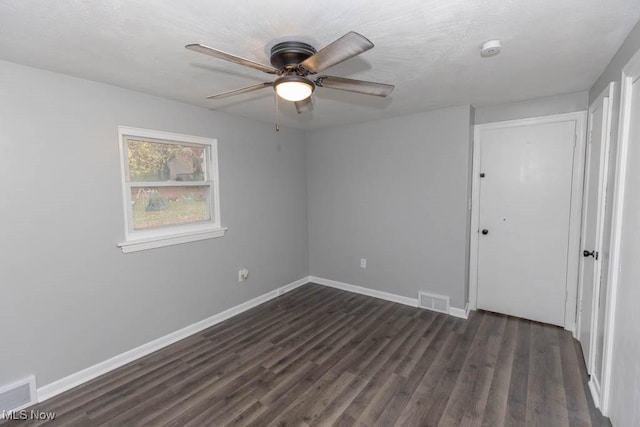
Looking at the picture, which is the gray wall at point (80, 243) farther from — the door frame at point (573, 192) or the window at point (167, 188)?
the door frame at point (573, 192)

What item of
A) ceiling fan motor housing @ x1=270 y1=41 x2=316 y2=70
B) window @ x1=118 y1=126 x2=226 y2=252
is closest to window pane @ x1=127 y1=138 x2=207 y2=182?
window @ x1=118 y1=126 x2=226 y2=252

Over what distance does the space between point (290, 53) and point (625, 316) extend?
236 cm

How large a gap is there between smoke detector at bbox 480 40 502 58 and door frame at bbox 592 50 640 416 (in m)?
0.69

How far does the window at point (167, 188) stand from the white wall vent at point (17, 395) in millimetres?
1081

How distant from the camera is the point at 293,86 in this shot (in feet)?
5.20

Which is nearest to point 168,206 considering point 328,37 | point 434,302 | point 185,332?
point 185,332

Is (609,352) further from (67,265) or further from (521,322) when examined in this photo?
(67,265)

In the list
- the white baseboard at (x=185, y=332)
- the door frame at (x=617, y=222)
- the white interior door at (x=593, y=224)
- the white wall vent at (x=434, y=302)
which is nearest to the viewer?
the door frame at (x=617, y=222)

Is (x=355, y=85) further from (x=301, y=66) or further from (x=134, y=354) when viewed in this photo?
(x=134, y=354)

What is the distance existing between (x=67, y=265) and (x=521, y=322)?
4.32m

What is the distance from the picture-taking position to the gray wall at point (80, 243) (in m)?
2.06

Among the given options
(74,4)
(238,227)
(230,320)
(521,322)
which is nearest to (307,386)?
(230,320)

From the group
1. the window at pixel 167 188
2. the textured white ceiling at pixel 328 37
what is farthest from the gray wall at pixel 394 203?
the window at pixel 167 188

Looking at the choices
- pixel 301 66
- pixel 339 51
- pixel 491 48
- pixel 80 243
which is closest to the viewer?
pixel 339 51
